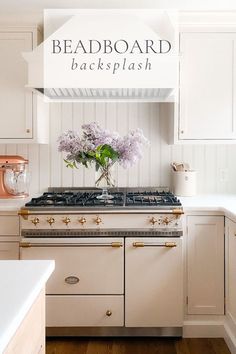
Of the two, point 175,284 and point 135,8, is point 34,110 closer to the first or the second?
point 135,8

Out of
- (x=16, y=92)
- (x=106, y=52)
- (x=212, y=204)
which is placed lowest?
(x=212, y=204)

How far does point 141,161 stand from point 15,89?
1.10 metres

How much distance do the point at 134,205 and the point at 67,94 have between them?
1078mm

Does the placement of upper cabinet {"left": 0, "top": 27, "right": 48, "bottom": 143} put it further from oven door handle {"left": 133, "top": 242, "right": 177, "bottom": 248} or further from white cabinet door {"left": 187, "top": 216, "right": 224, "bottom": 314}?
white cabinet door {"left": 187, "top": 216, "right": 224, "bottom": 314}

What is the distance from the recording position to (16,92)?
2.95 metres

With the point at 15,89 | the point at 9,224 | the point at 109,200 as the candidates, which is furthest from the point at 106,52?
the point at 9,224

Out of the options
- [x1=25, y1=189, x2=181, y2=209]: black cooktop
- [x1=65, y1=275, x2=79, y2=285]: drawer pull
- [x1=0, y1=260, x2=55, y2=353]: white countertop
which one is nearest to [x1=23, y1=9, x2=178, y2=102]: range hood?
[x1=25, y1=189, x2=181, y2=209]: black cooktop

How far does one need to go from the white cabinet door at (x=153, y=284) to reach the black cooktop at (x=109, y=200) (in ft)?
0.77

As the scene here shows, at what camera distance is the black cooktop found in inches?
104

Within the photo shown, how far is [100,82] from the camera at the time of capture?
2.95m

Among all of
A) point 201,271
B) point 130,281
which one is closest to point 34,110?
point 130,281

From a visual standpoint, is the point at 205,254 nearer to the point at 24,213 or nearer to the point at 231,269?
the point at 231,269

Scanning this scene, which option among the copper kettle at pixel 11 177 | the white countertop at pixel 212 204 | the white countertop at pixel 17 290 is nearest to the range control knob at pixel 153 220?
the white countertop at pixel 212 204

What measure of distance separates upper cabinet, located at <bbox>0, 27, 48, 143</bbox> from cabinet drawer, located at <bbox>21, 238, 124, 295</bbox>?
85cm
